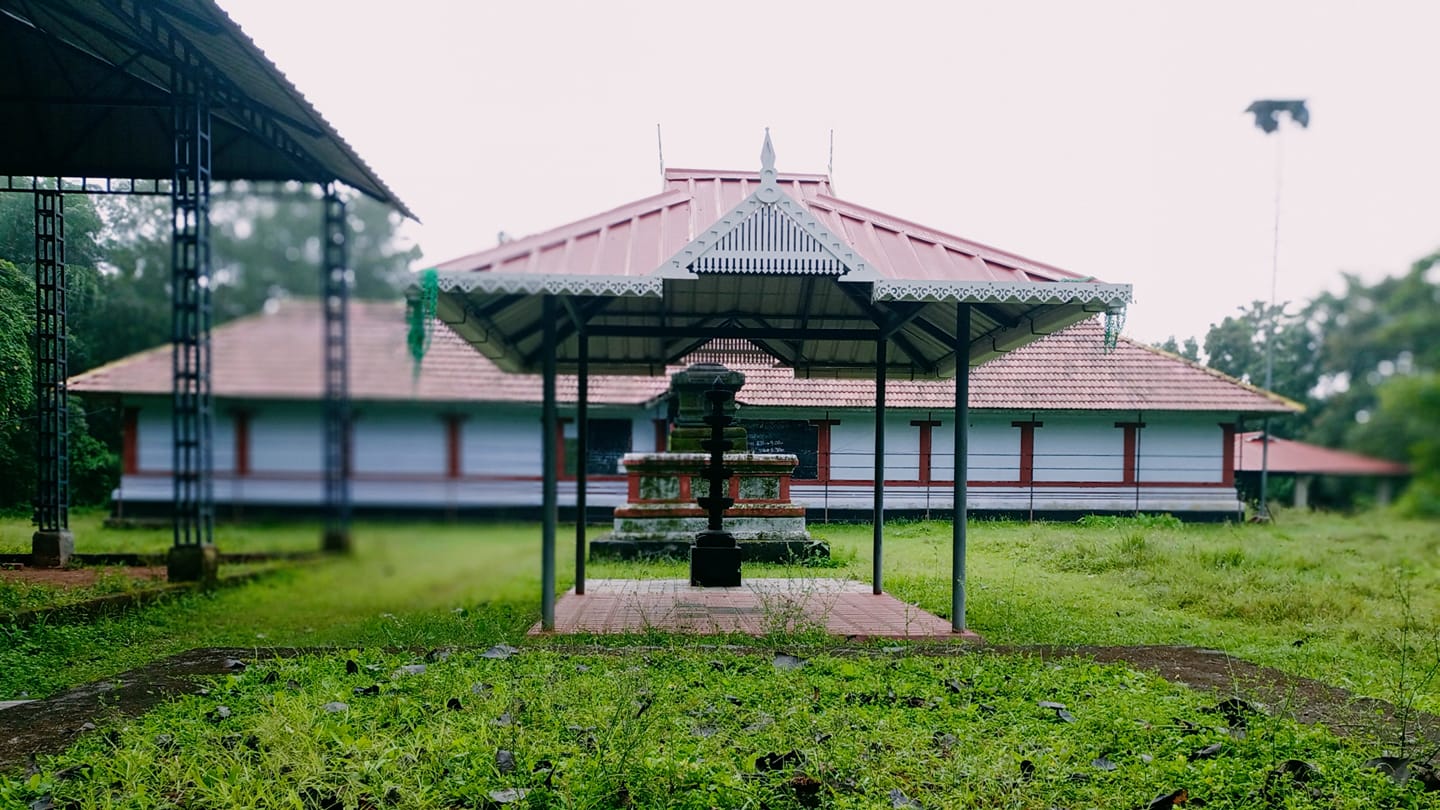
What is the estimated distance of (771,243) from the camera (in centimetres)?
512

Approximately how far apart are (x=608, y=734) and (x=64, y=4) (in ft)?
22.7

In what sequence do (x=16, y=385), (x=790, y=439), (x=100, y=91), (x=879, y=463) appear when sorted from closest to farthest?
(x=16, y=385)
(x=100, y=91)
(x=879, y=463)
(x=790, y=439)

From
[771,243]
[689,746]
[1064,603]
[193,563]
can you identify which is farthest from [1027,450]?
[193,563]

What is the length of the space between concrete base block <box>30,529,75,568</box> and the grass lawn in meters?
1.49

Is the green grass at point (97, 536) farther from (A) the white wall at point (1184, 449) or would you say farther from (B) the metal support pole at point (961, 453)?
(A) the white wall at point (1184, 449)

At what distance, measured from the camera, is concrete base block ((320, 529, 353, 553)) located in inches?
51.1

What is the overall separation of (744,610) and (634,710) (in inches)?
132

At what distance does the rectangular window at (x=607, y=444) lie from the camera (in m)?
11.3

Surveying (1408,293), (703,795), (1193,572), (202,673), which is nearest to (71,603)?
(202,673)

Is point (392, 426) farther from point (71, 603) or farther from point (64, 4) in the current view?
point (64, 4)

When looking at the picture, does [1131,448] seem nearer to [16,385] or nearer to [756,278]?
[756,278]

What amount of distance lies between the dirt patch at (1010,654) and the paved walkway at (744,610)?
34.0 inches

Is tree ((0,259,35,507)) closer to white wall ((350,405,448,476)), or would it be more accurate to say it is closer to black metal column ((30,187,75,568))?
black metal column ((30,187,75,568))

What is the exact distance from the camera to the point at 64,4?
5859mm
